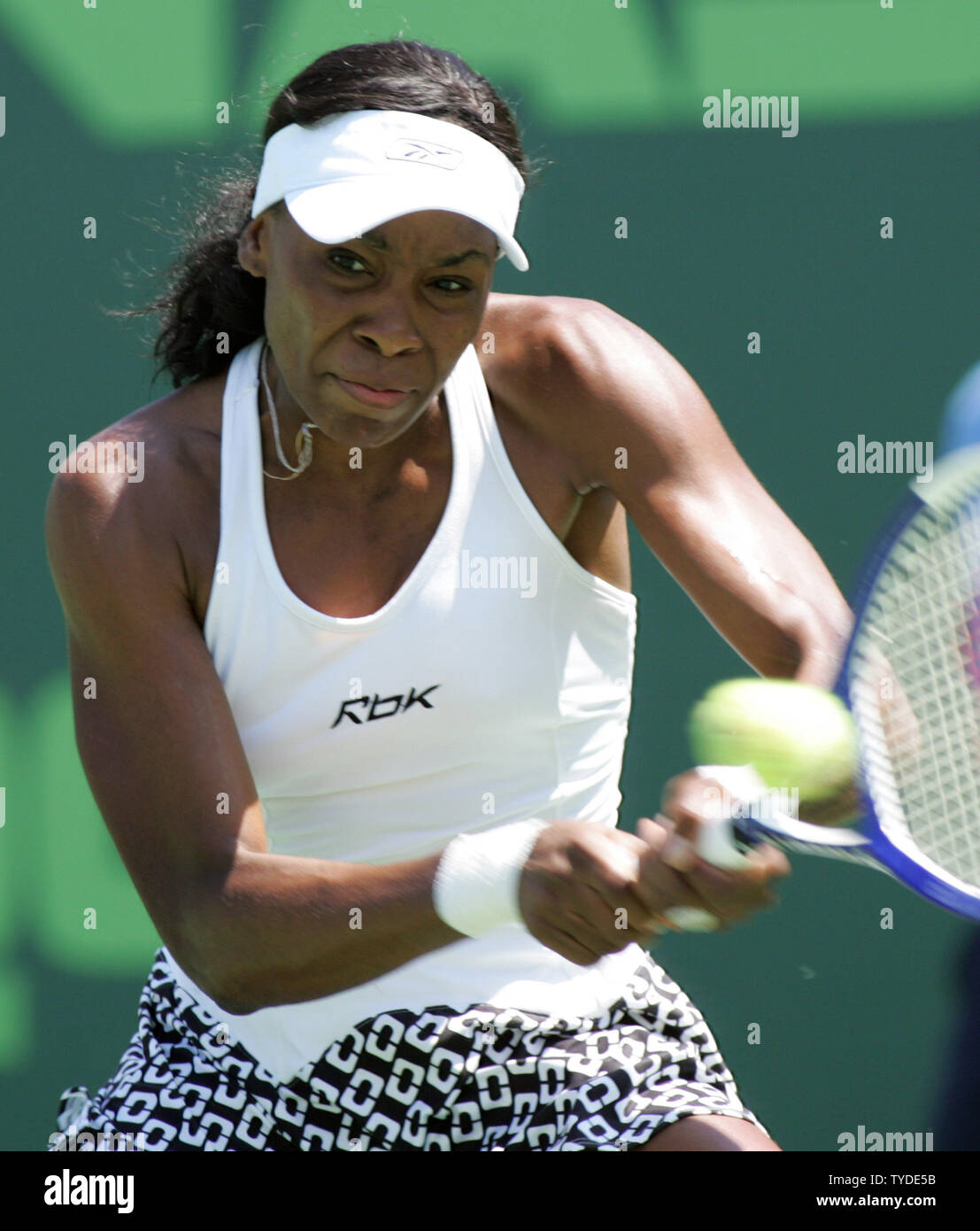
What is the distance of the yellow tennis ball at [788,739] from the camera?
1.43 meters

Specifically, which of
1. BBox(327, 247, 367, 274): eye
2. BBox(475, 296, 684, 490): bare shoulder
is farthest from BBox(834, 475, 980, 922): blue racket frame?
BBox(327, 247, 367, 274): eye

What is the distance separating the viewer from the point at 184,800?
1.75 meters

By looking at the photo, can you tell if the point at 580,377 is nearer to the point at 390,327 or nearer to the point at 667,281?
the point at 390,327

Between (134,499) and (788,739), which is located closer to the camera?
(788,739)

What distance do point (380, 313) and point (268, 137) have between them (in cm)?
33

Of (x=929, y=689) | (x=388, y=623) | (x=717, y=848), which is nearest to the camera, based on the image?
(x=717, y=848)

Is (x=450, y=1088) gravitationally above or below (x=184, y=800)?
below

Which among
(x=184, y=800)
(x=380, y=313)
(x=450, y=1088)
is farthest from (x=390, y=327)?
(x=450, y=1088)

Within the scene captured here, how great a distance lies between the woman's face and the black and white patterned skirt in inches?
25.9

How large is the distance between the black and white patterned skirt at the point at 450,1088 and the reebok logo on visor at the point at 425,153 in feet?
2.96

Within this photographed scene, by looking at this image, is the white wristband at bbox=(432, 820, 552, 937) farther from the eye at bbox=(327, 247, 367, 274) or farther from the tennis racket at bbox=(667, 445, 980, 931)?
the eye at bbox=(327, 247, 367, 274)

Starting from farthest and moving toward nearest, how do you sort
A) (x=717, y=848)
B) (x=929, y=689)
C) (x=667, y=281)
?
(x=667, y=281) < (x=929, y=689) < (x=717, y=848)

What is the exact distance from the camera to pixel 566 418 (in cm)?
191
